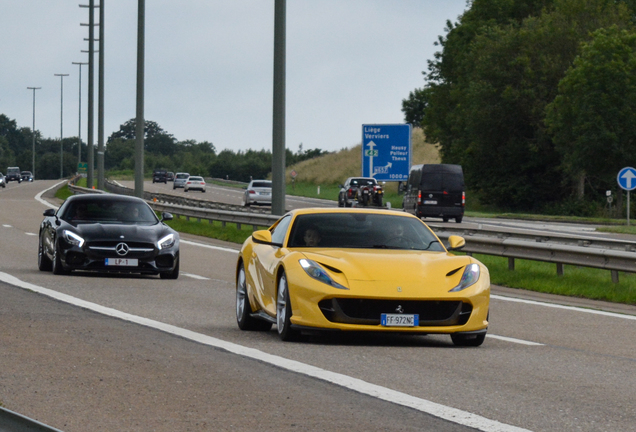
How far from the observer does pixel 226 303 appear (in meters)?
14.5

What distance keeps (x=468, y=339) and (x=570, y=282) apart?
7933 mm

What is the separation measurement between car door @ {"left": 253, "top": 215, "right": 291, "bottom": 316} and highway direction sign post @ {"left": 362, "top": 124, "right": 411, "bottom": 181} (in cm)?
2245

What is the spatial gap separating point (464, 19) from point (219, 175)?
320 ft

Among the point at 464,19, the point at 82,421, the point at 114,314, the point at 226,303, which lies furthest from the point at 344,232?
the point at 464,19

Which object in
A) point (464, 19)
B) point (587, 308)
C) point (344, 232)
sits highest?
point (464, 19)

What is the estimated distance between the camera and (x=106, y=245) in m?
17.8

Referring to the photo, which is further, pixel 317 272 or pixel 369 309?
pixel 317 272

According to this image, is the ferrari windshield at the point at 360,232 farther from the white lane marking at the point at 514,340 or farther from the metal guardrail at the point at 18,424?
the metal guardrail at the point at 18,424

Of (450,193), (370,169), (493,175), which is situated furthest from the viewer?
(493,175)

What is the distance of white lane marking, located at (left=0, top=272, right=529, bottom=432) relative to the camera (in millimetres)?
6668

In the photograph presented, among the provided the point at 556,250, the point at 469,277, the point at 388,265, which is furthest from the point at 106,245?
the point at 469,277

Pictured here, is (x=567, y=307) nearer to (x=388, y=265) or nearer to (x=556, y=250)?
(x=556, y=250)

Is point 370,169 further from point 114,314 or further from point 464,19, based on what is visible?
point 464,19

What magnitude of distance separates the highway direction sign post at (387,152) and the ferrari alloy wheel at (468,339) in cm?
2341
